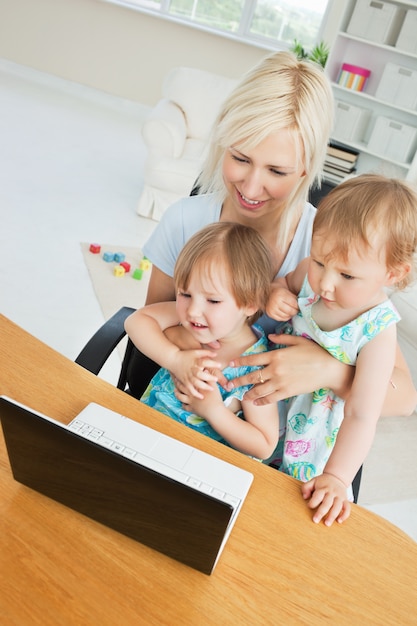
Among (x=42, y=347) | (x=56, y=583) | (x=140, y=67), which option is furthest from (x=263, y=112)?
(x=140, y=67)

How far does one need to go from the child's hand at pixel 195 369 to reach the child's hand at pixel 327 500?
0.91 ft

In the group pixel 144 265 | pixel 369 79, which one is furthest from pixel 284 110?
pixel 369 79

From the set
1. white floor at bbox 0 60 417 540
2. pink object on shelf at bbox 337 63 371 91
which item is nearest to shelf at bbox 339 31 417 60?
pink object on shelf at bbox 337 63 371 91

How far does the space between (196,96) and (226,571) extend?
4163 millimetres

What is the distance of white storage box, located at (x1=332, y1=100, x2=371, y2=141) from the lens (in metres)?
4.62

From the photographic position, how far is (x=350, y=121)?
467 cm

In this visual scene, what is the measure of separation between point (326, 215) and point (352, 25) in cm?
410

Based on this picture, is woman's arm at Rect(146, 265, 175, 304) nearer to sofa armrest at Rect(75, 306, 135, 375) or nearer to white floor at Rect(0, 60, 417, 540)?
sofa armrest at Rect(75, 306, 135, 375)

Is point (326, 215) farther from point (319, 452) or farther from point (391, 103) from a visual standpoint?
point (391, 103)

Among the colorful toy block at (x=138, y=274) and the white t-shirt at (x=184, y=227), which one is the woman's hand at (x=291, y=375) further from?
the colorful toy block at (x=138, y=274)

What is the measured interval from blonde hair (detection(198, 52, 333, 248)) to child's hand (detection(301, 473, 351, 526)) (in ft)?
2.05

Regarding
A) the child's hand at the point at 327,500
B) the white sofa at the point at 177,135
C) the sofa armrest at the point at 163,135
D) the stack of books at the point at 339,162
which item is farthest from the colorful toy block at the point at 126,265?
the child's hand at the point at 327,500

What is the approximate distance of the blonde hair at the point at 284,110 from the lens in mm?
1178

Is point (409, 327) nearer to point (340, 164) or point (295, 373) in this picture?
point (295, 373)
